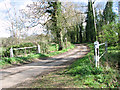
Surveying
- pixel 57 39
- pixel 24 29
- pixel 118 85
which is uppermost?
pixel 24 29

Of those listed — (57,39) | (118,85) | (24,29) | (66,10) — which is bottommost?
(118,85)

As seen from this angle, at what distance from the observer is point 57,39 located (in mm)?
10398

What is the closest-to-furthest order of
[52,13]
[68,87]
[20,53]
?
[68,87] < [52,13] < [20,53]

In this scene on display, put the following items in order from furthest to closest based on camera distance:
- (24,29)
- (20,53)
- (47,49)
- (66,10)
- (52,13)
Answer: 1. (47,49)
2. (20,53)
3. (24,29)
4. (52,13)
5. (66,10)

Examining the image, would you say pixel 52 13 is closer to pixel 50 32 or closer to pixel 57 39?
pixel 50 32

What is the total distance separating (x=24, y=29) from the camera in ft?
22.7

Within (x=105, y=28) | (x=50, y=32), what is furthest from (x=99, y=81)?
(x=50, y=32)

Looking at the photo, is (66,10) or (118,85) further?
(66,10)

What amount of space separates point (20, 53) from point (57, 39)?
404 cm

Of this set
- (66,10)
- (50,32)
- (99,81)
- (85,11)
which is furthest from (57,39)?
(99,81)

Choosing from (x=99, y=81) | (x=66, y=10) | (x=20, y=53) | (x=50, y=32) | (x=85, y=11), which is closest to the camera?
(x=99, y=81)

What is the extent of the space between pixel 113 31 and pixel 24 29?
18.2 feet

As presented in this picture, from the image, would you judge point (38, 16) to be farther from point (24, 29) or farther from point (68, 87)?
point (68, 87)

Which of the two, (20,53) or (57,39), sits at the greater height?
(57,39)
